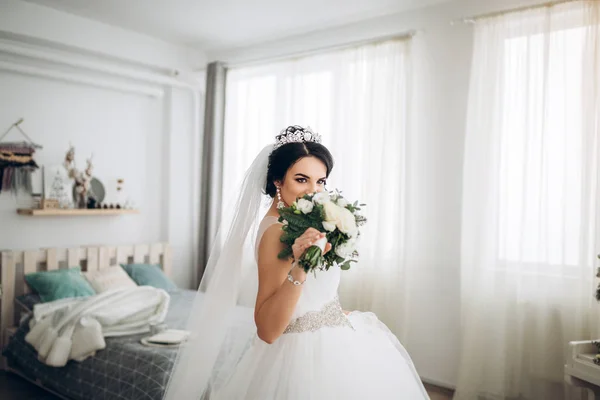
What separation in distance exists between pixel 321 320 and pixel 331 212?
0.43m

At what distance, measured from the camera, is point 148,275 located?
445 centimetres

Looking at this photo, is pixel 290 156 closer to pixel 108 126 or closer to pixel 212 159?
pixel 212 159

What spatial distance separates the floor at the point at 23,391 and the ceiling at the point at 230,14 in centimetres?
291

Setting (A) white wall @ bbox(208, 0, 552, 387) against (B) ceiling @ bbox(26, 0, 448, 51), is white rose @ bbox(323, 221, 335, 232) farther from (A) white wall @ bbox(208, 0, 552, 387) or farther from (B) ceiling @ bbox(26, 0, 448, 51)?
(B) ceiling @ bbox(26, 0, 448, 51)

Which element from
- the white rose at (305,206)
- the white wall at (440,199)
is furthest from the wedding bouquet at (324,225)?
the white wall at (440,199)

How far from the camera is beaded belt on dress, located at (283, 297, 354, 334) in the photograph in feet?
5.56

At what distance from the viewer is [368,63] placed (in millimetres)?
4141

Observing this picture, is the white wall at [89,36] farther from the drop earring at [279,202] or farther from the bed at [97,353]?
the drop earring at [279,202]

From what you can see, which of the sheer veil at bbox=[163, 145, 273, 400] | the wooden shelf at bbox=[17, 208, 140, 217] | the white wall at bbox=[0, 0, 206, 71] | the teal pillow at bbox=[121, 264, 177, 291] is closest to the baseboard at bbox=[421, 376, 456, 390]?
the teal pillow at bbox=[121, 264, 177, 291]

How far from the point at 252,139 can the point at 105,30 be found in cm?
164

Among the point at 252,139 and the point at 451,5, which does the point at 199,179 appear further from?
the point at 451,5

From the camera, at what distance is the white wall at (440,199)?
3.78 meters

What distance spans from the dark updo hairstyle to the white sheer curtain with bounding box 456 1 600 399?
6.57ft

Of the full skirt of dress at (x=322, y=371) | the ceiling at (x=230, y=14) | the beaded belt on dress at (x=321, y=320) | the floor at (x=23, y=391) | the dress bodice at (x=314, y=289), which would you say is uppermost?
the ceiling at (x=230, y=14)
